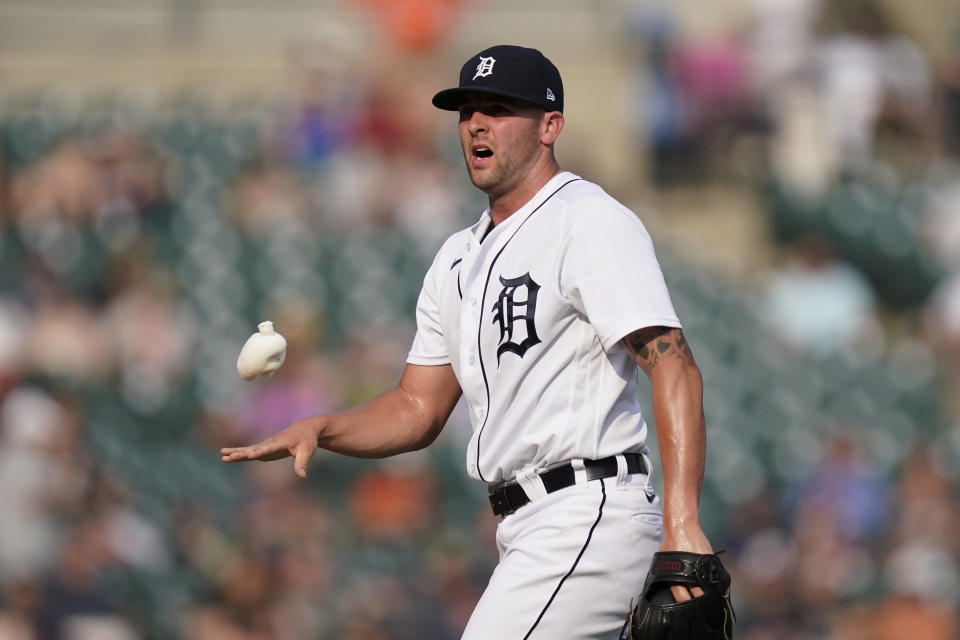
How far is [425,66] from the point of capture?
11.5 m

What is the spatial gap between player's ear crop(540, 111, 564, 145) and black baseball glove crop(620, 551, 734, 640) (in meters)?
0.98

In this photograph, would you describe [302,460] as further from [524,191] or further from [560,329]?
[524,191]

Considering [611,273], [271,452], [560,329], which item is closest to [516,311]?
[560,329]

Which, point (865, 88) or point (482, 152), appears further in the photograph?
point (865, 88)

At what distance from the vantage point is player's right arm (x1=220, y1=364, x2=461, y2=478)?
126 inches

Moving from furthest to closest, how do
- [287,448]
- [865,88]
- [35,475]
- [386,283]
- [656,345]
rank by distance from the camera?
[865,88] < [386,283] < [35,475] < [287,448] < [656,345]

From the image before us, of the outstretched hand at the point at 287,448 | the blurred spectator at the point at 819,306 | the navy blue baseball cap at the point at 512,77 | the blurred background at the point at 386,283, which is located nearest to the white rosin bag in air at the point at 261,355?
the outstretched hand at the point at 287,448

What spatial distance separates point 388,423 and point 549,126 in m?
0.81

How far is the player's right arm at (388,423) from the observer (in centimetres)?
320

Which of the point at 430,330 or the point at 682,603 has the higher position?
the point at 430,330

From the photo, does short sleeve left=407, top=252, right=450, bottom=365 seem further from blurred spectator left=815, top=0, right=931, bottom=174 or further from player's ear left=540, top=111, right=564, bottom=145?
blurred spectator left=815, top=0, right=931, bottom=174

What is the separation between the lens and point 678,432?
9.02 ft

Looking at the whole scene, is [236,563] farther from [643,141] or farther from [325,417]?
[643,141]

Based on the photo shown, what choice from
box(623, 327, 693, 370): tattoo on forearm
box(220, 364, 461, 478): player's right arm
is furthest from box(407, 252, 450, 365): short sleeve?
box(623, 327, 693, 370): tattoo on forearm
